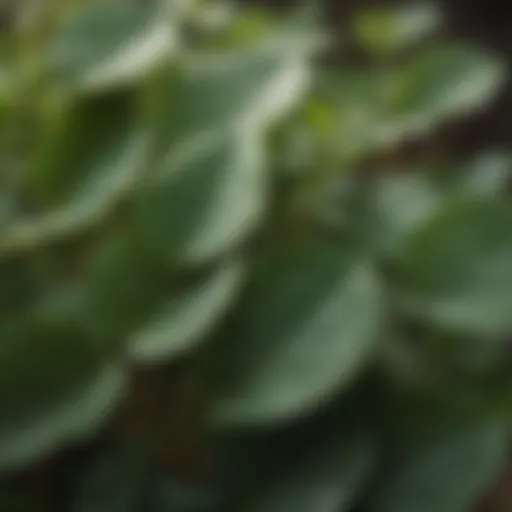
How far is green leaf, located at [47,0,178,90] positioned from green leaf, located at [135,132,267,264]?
0.17ft

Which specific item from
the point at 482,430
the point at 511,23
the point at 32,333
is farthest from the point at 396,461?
the point at 511,23

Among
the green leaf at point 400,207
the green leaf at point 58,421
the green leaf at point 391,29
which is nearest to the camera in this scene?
the green leaf at point 58,421

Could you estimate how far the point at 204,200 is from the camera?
21.3 inches

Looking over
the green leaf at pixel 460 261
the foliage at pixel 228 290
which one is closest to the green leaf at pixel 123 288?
the foliage at pixel 228 290

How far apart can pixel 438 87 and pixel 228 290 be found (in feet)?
0.74

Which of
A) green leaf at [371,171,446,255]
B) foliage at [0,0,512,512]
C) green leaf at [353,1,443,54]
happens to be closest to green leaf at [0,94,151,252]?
foliage at [0,0,512,512]

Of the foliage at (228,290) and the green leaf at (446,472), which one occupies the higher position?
the foliage at (228,290)

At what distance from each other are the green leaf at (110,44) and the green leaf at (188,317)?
12 cm

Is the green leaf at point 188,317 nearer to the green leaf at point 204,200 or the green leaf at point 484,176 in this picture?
the green leaf at point 204,200

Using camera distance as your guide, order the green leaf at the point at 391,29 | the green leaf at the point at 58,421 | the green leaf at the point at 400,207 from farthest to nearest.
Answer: the green leaf at the point at 391,29, the green leaf at the point at 400,207, the green leaf at the point at 58,421

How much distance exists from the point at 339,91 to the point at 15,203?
237mm

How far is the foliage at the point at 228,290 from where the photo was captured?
491mm

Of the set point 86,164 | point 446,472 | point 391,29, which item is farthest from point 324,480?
point 391,29

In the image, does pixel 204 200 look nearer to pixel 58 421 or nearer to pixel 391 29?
pixel 58 421
